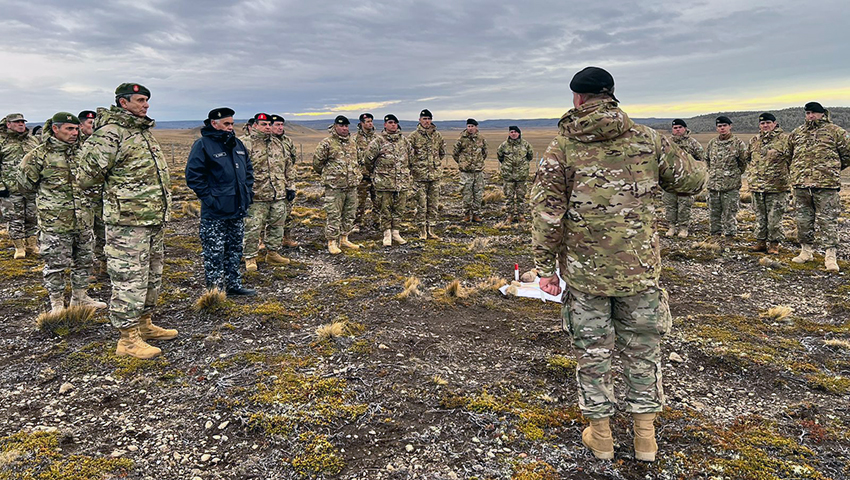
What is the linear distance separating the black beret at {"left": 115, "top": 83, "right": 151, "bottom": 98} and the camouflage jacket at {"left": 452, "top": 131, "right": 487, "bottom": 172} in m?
8.51

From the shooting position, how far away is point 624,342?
10.6 ft

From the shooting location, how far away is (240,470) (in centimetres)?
320

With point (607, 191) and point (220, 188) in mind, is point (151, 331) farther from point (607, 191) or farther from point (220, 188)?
point (607, 191)

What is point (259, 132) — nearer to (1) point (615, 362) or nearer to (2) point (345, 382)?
(2) point (345, 382)

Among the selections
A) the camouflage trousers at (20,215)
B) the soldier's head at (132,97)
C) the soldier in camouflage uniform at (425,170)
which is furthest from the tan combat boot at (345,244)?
the camouflage trousers at (20,215)

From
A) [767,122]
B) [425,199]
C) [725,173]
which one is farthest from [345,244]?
[767,122]

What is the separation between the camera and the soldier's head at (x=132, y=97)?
466cm

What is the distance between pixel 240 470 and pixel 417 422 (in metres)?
1.35

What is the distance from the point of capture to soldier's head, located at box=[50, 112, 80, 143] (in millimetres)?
6078

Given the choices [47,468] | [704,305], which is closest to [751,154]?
[704,305]

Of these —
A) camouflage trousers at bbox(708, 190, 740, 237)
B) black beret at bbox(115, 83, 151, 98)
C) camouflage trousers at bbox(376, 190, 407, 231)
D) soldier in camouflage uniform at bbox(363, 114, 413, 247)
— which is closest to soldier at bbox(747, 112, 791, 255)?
camouflage trousers at bbox(708, 190, 740, 237)

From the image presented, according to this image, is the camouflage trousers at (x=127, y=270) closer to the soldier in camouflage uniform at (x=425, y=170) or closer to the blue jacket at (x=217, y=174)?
the blue jacket at (x=217, y=174)

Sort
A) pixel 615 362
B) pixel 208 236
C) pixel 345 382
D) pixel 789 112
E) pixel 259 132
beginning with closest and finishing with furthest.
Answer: pixel 345 382 < pixel 615 362 < pixel 208 236 < pixel 259 132 < pixel 789 112

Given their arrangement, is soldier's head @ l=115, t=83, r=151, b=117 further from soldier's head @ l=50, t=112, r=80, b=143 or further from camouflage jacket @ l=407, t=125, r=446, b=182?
camouflage jacket @ l=407, t=125, r=446, b=182
